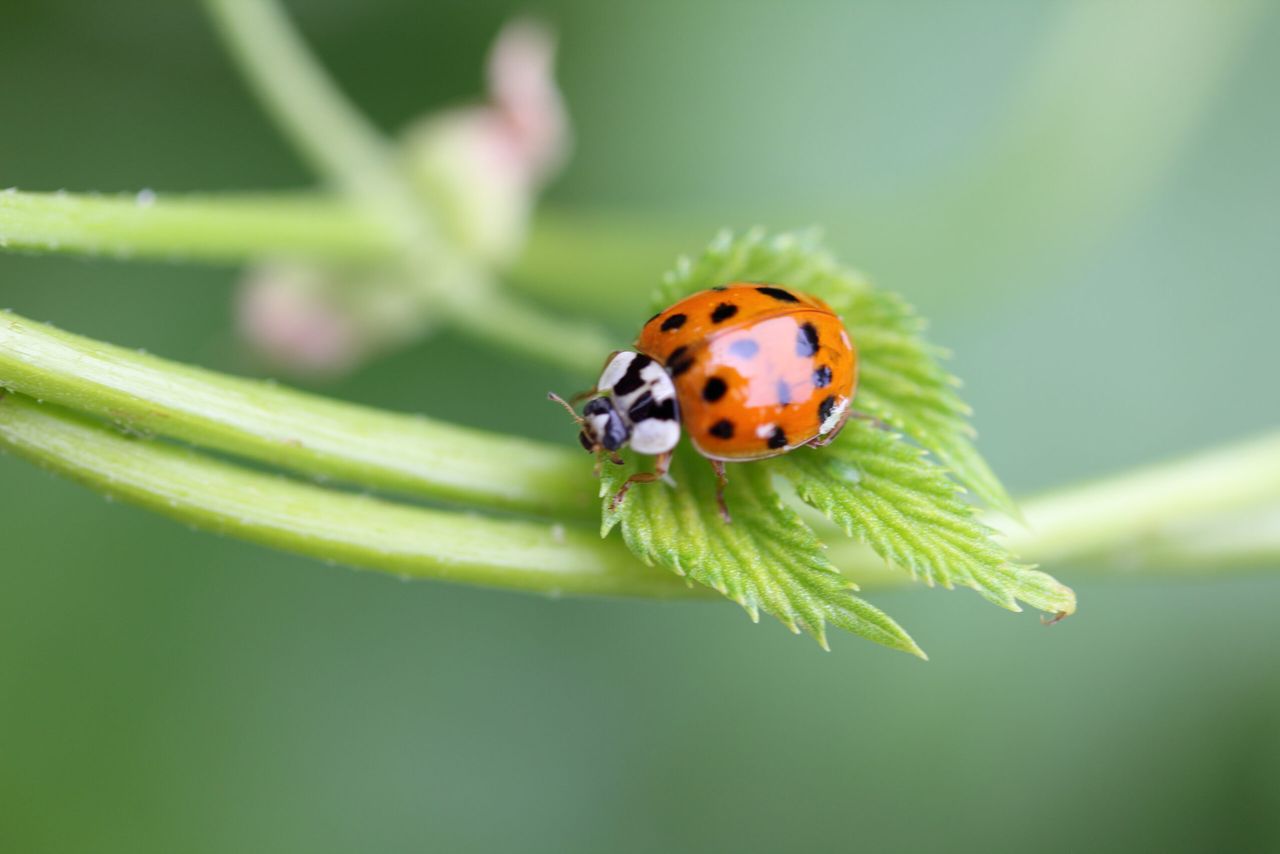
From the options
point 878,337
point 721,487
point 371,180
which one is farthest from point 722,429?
point 371,180

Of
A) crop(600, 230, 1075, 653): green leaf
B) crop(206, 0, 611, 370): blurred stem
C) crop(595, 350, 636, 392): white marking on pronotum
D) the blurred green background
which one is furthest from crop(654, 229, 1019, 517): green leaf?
the blurred green background

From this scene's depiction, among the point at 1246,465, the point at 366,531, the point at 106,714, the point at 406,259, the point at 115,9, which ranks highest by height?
the point at 115,9

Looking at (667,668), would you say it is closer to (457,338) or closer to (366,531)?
(457,338)

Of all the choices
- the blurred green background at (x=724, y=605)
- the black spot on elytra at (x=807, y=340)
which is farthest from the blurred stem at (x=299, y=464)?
the blurred green background at (x=724, y=605)

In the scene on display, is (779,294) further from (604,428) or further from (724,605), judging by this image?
(724,605)

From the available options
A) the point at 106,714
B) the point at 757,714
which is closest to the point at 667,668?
the point at 757,714

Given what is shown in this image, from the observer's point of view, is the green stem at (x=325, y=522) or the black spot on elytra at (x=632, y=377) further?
the black spot on elytra at (x=632, y=377)

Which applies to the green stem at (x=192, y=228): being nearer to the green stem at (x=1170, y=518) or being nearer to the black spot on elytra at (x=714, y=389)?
the black spot on elytra at (x=714, y=389)

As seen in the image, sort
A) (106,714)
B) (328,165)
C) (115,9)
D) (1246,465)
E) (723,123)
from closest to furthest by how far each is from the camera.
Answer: (1246,465)
(328,165)
(106,714)
(115,9)
(723,123)
